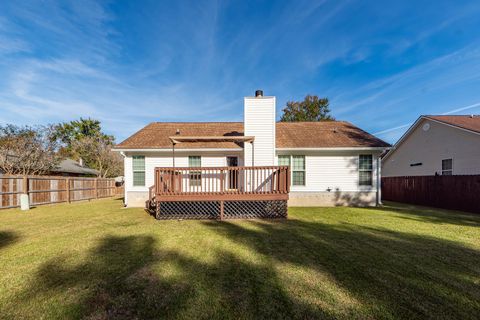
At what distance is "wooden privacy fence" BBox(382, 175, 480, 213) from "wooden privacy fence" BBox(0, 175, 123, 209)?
20.6 m

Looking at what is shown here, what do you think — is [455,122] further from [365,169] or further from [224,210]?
[224,210]

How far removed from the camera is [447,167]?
11742mm

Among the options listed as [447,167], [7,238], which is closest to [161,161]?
[7,238]

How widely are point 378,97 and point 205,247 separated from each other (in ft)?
71.9

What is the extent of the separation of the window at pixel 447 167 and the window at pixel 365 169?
5633 millimetres

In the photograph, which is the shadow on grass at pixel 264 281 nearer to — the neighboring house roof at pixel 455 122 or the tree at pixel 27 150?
the neighboring house roof at pixel 455 122

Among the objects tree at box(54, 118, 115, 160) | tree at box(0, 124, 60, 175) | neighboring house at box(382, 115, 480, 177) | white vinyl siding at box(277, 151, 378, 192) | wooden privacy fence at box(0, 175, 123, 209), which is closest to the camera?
wooden privacy fence at box(0, 175, 123, 209)

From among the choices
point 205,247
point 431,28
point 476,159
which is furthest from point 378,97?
point 205,247

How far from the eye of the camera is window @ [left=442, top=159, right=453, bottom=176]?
37.8 ft

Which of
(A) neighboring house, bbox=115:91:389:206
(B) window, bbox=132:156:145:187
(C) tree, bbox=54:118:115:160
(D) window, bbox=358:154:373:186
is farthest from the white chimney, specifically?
(C) tree, bbox=54:118:115:160

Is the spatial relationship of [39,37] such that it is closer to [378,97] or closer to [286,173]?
[286,173]

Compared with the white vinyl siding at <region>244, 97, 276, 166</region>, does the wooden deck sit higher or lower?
lower

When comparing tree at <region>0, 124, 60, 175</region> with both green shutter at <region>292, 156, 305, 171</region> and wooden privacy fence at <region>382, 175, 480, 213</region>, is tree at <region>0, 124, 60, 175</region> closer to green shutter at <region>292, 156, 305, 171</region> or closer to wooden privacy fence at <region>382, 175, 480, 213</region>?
green shutter at <region>292, 156, 305, 171</region>

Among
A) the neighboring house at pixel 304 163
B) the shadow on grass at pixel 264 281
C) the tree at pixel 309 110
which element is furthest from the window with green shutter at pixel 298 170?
the tree at pixel 309 110
